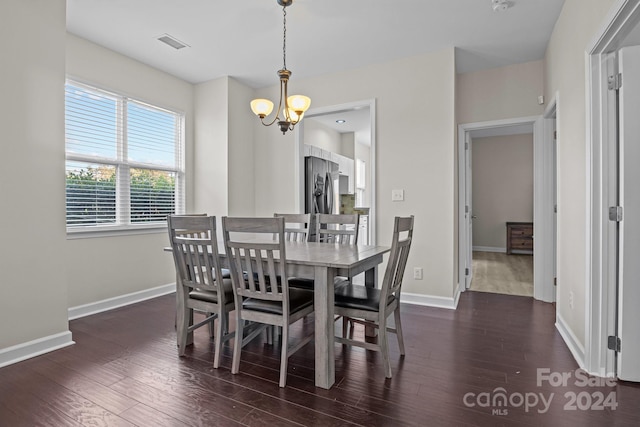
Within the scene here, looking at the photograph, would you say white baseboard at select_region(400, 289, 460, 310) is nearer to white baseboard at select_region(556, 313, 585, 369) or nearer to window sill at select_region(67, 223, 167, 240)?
white baseboard at select_region(556, 313, 585, 369)

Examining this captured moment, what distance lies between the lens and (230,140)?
14.7ft

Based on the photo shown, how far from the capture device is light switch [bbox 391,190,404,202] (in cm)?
394

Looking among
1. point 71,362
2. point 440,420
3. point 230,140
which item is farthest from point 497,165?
point 71,362

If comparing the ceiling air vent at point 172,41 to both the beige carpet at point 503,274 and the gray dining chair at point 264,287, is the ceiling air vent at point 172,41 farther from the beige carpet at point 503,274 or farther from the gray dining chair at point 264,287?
the beige carpet at point 503,274

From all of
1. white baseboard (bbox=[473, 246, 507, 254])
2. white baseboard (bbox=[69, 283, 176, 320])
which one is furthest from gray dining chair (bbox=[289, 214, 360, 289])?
white baseboard (bbox=[473, 246, 507, 254])

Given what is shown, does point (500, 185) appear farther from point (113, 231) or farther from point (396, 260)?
point (113, 231)

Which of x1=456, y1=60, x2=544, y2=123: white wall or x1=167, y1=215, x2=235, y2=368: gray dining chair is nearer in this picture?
x1=167, y1=215, x2=235, y2=368: gray dining chair

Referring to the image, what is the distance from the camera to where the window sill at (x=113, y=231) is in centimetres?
339

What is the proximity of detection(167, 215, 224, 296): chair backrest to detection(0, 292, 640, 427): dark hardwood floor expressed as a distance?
1.82 feet

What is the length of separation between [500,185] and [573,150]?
5945mm

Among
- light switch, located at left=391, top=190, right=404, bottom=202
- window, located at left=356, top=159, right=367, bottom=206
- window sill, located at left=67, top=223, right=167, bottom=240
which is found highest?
window, located at left=356, top=159, right=367, bottom=206

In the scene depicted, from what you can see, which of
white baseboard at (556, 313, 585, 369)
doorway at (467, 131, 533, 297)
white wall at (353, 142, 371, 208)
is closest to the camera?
white baseboard at (556, 313, 585, 369)

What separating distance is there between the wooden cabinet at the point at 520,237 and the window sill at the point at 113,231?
7025 millimetres

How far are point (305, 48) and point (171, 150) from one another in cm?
211
